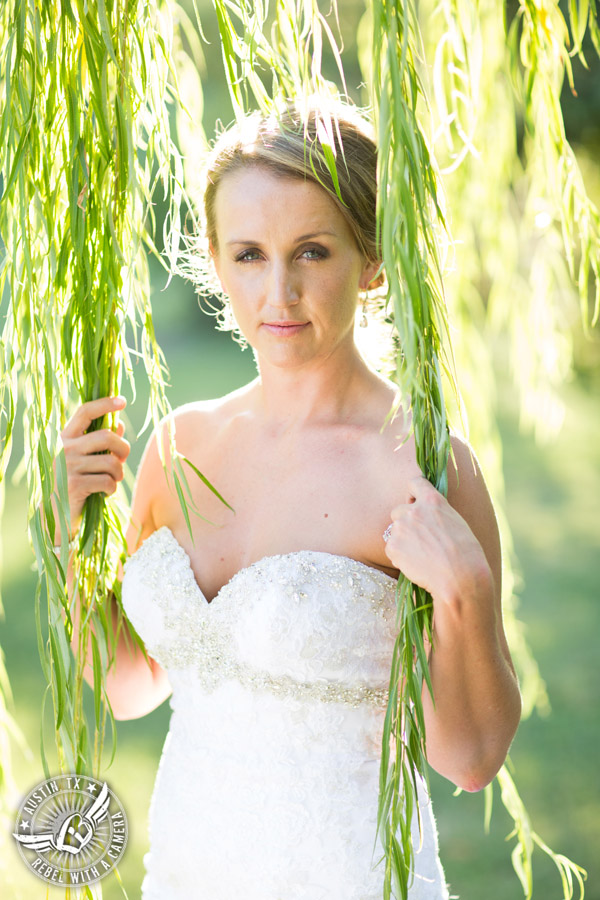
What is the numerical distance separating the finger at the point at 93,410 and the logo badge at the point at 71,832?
1.42 feet

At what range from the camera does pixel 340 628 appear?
125cm

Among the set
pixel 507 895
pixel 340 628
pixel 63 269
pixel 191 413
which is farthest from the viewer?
pixel 507 895

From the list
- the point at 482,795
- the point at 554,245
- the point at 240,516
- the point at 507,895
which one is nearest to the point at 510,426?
the point at 482,795

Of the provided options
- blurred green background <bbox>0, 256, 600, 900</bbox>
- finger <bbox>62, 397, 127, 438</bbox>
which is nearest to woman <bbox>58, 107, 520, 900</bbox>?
finger <bbox>62, 397, 127, 438</bbox>

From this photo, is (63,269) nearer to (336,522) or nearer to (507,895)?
(336,522)

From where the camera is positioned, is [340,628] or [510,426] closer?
[340,628]

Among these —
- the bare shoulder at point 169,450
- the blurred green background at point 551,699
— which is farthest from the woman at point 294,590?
the blurred green background at point 551,699

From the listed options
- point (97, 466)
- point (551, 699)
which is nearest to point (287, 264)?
point (97, 466)

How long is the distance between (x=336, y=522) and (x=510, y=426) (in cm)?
710

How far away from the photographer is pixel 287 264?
1.23 metres

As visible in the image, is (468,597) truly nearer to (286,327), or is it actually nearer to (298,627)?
(298,627)

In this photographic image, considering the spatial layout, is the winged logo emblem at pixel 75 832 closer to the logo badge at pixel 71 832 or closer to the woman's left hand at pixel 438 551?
the logo badge at pixel 71 832

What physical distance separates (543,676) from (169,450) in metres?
2.87

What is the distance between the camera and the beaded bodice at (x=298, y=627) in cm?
125
